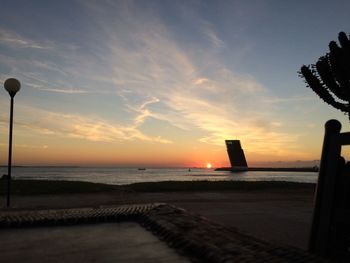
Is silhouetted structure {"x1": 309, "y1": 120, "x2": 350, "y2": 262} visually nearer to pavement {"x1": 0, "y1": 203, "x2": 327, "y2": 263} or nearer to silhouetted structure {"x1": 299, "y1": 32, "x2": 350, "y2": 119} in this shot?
pavement {"x1": 0, "y1": 203, "x2": 327, "y2": 263}

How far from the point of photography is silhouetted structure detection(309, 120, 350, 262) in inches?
187

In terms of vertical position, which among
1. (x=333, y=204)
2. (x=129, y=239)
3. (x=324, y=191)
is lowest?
(x=129, y=239)

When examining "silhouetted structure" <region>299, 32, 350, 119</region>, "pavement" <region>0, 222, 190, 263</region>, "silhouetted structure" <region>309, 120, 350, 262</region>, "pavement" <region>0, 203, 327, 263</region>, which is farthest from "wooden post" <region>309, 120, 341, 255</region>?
"silhouetted structure" <region>299, 32, 350, 119</region>

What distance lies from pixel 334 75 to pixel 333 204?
1248 cm

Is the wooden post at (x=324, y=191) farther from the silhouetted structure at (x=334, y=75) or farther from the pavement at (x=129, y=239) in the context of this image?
the silhouetted structure at (x=334, y=75)

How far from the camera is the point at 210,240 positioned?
5.69m

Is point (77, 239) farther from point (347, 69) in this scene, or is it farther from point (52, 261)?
point (347, 69)

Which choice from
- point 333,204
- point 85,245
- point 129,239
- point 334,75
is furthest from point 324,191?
point 334,75

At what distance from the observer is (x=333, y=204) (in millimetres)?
4824

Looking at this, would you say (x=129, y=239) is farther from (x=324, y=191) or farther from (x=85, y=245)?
(x=324, y=191)

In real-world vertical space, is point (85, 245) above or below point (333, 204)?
below

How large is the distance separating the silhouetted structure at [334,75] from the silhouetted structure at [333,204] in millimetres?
11413

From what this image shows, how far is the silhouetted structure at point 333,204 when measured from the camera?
475 centimetres

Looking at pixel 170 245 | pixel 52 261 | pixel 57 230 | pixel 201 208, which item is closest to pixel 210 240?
pixel 170 245
